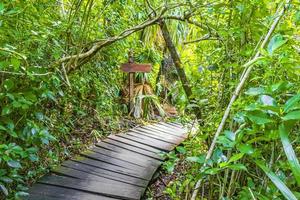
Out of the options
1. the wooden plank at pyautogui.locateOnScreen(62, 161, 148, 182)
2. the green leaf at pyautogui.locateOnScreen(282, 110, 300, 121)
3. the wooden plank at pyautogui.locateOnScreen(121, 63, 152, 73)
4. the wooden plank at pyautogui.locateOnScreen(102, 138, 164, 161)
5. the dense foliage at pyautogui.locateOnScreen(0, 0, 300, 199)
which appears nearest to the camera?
the green leaf at pyautogui.locateOnScreen(282, 110, 300, 121)

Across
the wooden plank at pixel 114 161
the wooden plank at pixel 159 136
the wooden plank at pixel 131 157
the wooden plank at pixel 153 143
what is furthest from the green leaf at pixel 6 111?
the wooden plank at pixel 159 136

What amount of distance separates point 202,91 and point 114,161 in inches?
57.0

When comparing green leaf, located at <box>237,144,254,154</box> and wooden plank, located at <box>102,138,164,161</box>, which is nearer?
green leaf, located at <box>237,144,254,154</box>

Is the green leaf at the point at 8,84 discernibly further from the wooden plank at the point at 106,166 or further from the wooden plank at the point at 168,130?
the wooden plank at the point at 168,130

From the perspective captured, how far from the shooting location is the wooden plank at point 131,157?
10.7 feet

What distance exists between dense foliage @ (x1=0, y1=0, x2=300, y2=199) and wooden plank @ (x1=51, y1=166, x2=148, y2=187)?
155 millimetres

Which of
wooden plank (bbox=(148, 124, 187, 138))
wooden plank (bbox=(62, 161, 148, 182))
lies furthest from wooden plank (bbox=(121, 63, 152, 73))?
wooden plank (bbox=(62, 161, 148, 182))

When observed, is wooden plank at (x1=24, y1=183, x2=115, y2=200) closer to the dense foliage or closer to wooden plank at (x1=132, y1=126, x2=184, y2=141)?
the dense foliage

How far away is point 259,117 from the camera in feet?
2.93

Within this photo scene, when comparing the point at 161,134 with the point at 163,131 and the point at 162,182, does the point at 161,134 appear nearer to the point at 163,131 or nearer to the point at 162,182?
the point at 163,131

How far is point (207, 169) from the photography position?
1.16 metres

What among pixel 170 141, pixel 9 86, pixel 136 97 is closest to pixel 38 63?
pixel 9 86

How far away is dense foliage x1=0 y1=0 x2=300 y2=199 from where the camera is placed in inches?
40.4

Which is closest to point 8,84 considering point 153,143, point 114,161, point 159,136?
point 114,161
